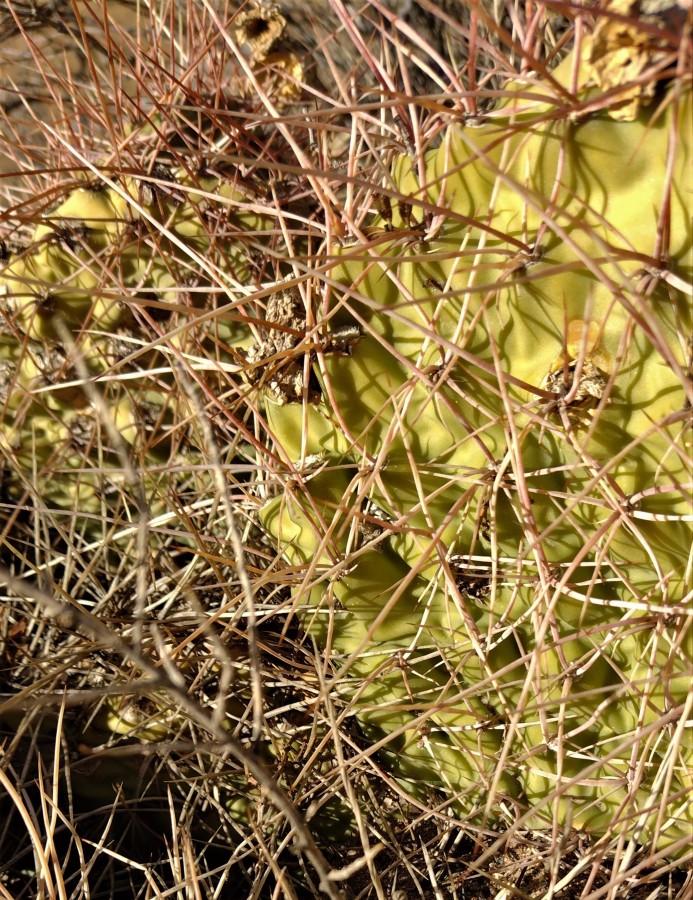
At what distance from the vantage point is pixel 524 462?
0.74 metres

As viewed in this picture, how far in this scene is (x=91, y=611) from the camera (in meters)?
1.10

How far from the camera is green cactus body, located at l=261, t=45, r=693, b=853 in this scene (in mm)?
622

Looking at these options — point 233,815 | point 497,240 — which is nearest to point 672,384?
point 497,240

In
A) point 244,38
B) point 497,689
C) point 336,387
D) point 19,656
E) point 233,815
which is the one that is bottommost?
point 233,815

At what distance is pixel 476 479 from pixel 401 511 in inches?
4.0

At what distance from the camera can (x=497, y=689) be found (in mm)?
795

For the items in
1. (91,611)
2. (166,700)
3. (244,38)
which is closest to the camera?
(166,700)

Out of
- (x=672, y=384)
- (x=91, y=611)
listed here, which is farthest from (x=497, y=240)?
(x=91, y=611)

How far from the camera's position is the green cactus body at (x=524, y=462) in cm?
62

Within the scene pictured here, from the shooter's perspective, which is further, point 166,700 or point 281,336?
point 166,700

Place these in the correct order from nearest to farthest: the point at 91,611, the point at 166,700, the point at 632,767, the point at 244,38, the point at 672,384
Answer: the point at 672,384, the point at 632,767, the point at 166,700, the point at 91,611, the point at 244,38

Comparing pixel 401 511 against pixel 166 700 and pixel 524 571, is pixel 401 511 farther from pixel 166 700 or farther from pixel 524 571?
pixel 166 700

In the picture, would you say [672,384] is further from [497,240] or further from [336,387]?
[336,387]

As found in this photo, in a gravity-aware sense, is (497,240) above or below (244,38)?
below
